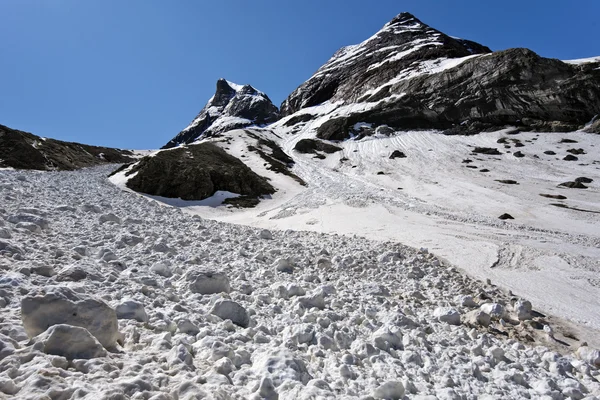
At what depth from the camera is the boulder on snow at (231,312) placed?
18.0 ft

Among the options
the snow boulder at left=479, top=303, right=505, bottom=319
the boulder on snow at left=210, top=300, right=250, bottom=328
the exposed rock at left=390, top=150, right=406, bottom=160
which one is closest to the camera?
the boulder on snow at left=210, top=300, right=250, bottom=328

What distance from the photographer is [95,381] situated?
316 cm

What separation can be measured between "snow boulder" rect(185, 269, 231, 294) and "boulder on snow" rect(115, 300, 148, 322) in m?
1.49

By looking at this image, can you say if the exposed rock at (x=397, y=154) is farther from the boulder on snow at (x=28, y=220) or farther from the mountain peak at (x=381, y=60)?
the boulder on snow at (x=28, y=220)

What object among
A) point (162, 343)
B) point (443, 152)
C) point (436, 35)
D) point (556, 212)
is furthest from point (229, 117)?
point (162, 343)

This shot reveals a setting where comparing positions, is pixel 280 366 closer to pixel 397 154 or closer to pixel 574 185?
pixel 574 185

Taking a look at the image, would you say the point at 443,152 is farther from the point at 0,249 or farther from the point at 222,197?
the point at 0,249

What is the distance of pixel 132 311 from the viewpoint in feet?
16.2

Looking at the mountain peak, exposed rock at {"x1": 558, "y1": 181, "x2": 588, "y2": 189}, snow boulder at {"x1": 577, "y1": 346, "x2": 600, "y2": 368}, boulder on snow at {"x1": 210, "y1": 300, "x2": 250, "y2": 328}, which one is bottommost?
snow boulder at {"x1": 577, "y1": 346, "x2": 600, "y2": 368}

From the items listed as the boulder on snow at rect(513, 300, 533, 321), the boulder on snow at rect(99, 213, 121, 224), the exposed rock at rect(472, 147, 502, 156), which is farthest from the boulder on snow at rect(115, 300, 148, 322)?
the exposed rock at rect(472, 147, 502, 156)

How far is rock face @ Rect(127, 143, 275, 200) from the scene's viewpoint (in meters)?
32.1

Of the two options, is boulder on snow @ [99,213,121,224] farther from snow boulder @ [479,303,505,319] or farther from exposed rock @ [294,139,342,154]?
exposed rock @ [294,139,342,154]

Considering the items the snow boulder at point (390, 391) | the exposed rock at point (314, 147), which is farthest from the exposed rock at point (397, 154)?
the snow boulder at point (390, 391)

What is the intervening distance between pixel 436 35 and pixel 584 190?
14251cm
